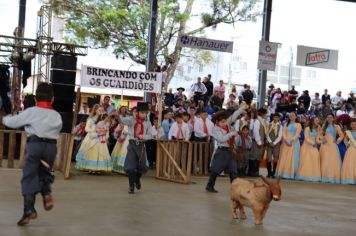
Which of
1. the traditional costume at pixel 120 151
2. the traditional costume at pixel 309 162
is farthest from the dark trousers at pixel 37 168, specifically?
the traditional costume at pixel 309 162

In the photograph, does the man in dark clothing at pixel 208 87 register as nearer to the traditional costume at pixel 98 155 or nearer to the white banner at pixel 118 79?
the white banner at pixel 118 79

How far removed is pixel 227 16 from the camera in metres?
25.3

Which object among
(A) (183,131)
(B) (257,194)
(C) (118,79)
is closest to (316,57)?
(A) (183,131)

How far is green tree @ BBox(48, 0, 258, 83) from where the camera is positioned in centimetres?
2525

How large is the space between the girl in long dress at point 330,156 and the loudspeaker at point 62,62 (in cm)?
736

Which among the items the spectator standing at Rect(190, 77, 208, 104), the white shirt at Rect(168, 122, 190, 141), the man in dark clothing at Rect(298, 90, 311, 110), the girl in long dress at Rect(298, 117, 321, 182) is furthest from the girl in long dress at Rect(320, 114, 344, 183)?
the man in dark clothing at Rect(298, 90, 311, 110)

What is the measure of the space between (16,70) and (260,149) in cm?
915

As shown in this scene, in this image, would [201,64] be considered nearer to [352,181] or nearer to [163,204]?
[352,181]

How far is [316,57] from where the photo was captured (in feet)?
63.6

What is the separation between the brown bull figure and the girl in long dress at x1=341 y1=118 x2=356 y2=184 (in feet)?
24.4

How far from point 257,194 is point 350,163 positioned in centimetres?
769

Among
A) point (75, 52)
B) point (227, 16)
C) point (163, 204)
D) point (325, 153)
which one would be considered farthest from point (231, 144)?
point (227, 16)

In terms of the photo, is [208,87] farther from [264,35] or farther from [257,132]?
[257,132]

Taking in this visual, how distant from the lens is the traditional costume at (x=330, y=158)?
46.5 feet
